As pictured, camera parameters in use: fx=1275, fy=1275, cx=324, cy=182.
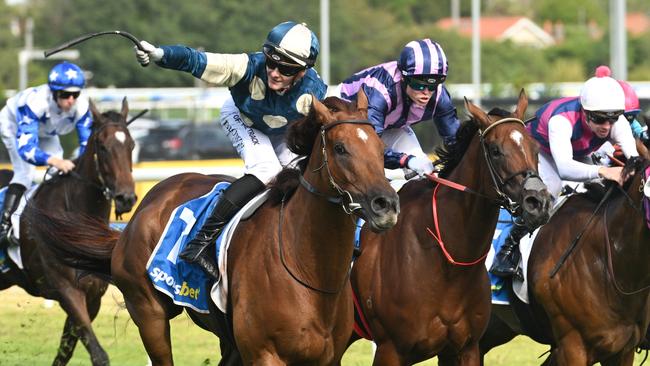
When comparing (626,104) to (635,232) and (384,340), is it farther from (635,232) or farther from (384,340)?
(384,340)

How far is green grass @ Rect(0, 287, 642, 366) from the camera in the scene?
8.90 m

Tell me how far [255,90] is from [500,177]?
1.28 metres

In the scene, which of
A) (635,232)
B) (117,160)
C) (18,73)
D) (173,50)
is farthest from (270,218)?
(18,73)

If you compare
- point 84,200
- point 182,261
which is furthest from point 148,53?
point 84,200

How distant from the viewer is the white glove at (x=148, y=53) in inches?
229

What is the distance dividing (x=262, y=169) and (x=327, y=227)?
0.97 m

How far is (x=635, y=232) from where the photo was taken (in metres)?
6.61

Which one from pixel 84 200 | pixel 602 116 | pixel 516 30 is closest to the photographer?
pixel 602 116

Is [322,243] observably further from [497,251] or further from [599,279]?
[497,251]

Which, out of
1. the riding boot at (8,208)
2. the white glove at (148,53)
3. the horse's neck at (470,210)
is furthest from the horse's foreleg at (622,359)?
the riding boot at (8,208)

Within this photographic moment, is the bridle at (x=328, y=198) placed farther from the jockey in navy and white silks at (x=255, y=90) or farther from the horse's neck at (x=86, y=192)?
the horse's neck at (x=86, y=192)

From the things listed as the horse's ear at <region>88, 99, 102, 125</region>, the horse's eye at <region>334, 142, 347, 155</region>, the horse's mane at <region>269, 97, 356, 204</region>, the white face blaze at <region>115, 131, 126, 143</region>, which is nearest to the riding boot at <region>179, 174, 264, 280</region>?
the horse's mane at <region>269, 97, 356, 204</region>

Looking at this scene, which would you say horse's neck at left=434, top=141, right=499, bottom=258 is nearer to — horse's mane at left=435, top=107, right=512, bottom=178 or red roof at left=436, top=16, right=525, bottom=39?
horse's mane at left=435, top=107, right=512, bottom=178

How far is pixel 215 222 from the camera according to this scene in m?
6.15
